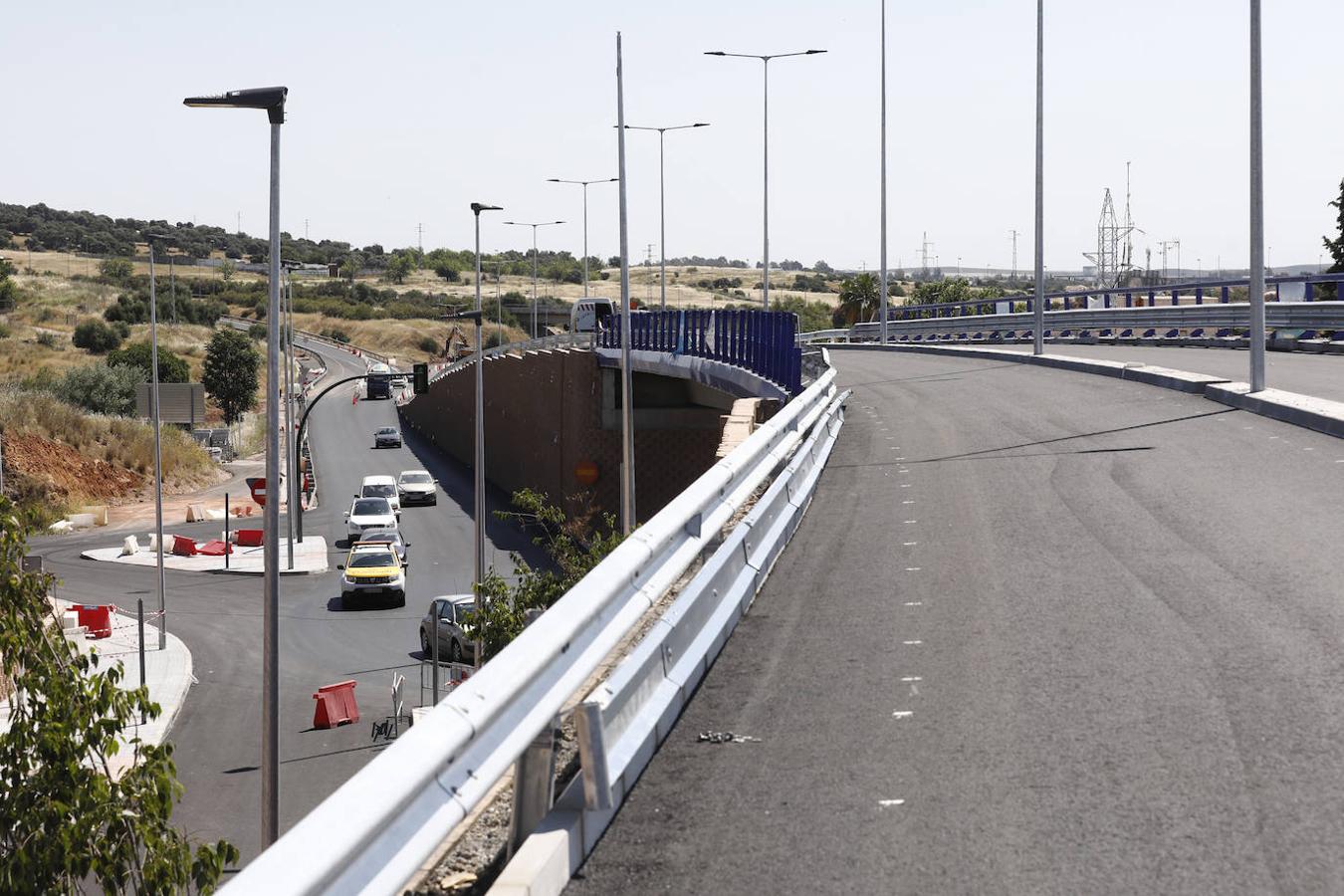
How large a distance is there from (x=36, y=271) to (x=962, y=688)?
199 metres

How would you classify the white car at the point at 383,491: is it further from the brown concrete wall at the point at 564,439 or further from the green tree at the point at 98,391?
the green tree at the point at 98,391

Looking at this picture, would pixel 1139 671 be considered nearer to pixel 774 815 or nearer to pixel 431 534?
pixel 774 815

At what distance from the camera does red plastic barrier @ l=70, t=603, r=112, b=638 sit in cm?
3909

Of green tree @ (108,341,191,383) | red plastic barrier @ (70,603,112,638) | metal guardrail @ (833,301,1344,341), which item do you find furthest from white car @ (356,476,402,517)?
green tree @ (108,341,191,383)

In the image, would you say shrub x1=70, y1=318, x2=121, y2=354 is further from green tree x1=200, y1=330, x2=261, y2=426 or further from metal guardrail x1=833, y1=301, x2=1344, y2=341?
metal guardrail x1=833, y1=301, x2=1344, y2=341

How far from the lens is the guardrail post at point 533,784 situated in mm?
4824

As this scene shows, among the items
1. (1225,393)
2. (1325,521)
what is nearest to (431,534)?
(1225,393)

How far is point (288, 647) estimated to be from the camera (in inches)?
1433

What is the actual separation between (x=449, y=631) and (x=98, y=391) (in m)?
66.0

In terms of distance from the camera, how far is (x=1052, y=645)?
7777 mm

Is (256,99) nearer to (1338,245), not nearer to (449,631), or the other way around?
(449,631)

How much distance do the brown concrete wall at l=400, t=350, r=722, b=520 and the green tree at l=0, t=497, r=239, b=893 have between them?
96.1ft

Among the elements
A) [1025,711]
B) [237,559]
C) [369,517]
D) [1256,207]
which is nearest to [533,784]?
[1025,711]

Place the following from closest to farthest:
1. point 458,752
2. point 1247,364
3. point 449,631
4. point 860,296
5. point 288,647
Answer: point 458,752 → point 1247,364 → point 449,631 → point 288,647 → point 860,296
